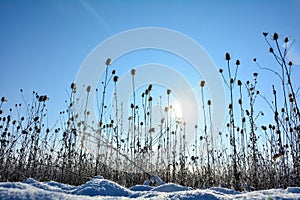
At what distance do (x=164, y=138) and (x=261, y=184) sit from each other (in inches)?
88.6

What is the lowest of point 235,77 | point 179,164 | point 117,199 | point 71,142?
point 117,199

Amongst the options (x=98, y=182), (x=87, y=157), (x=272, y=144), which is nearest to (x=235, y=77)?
(x=272, y=144)

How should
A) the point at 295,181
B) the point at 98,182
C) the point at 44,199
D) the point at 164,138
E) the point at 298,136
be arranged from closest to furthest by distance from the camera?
the point at 44,199 < the point at 98,182 < the point at 298,136 < the point at 295,181 < the point at 164,138

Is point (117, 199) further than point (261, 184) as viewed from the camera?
No

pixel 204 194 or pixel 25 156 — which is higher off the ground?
pixel 25 156

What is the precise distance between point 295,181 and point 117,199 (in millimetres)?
4171

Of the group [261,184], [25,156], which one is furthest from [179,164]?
[25,156]

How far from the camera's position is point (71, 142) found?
18.6 ft

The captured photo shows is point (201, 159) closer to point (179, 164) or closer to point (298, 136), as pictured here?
point (179, 164)

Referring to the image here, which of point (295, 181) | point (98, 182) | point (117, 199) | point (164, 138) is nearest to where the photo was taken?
point (117, 199)

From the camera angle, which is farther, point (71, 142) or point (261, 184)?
point (71, 142)

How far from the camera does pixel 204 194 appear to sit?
1.21 m

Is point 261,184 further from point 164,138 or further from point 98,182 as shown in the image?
point 98,182

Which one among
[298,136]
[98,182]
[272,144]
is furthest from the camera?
[272,144]
